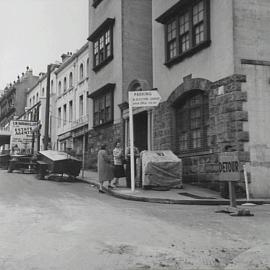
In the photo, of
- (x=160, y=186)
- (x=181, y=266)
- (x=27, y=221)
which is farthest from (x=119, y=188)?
(x=181, y=266)

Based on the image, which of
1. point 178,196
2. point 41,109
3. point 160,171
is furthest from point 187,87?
point 41,109

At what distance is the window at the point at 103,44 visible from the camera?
24.2 metres

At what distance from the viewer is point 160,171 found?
49.0 ft

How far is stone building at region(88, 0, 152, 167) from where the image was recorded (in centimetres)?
2255

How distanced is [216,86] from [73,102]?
2002 centimetres

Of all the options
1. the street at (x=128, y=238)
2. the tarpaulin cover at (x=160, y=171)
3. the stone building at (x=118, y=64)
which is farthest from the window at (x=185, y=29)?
the street at (x=128, y=238)

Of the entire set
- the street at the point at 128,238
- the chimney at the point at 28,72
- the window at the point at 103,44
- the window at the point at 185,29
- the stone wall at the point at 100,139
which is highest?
the chimney at the point at 28,72

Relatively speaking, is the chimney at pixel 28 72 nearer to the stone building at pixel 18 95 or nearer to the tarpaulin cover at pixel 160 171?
the stone building at pixel 18 95

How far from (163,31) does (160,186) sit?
24.1 feet

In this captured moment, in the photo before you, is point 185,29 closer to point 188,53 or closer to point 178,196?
point 188,53

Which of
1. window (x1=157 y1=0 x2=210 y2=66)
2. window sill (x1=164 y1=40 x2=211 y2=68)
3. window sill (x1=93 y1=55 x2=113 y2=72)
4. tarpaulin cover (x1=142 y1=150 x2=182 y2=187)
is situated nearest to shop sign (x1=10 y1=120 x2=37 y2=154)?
window sill (x1=93 y1=55 x2=113 y2=72)

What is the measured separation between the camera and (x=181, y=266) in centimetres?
550

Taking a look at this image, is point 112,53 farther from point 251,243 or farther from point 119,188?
point 251,243

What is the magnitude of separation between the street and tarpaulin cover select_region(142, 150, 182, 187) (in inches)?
142
